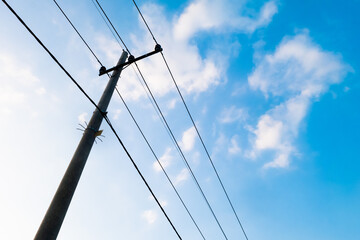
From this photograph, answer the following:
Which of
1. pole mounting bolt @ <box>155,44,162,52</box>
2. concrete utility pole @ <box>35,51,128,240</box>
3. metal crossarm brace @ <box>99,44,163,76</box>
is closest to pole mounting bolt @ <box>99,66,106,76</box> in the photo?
metal crossarm brace @ <box>99,44,163,76</box>

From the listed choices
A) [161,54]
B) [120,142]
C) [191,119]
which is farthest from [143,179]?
[161,54]

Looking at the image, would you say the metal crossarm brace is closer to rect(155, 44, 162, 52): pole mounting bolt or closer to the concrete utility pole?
rect(155, 44, 162, 52): pole mounting bolt

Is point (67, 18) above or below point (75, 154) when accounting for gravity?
above

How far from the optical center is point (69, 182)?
3834 millimetres

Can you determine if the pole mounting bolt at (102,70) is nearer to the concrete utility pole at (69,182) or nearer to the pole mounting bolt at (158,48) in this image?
the concrete utility pole at (69,182)

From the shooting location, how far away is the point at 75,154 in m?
4.23

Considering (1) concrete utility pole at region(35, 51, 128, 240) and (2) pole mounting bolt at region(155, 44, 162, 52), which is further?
(2) pole mounting bolt at region(155, 44, 162, 52)

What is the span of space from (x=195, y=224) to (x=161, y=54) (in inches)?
246

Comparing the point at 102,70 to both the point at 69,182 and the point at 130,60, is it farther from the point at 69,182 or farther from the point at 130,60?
the point at 69,182

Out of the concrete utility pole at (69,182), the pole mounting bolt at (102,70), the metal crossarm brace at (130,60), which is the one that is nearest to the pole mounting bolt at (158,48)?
the metal crossarm brace at (130,60)

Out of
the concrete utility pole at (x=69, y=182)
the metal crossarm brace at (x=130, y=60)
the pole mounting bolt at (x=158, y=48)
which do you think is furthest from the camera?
the pole mounting bolt at (x=158, y=48)

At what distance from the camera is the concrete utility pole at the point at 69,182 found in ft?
11.0

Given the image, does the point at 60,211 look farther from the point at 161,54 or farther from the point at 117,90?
the point at 161,54

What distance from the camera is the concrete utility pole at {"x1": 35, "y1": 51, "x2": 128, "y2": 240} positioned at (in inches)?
132
